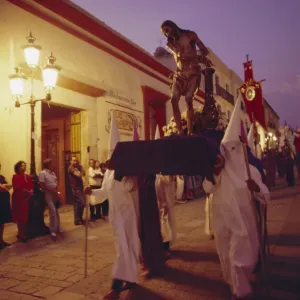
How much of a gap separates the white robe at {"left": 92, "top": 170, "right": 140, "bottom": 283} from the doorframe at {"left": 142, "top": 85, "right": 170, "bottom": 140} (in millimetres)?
10329

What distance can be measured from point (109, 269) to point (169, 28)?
3.53 m

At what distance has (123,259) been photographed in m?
3.61

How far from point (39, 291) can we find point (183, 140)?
2.63 metres

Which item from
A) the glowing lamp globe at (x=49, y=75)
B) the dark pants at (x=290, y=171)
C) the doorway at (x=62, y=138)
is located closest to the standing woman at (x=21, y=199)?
the glowing lamp globe at (x=49, y=75)

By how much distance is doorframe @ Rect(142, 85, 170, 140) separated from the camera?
46.9 feet

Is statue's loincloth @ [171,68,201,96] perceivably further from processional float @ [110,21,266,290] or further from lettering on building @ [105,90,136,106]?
lettering on building @ [105,90,136,106]

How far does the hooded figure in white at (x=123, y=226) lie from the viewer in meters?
3.57

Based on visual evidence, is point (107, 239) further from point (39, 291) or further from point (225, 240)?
point (225, 240)

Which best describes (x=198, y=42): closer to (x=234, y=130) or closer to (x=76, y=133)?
(x=234, y=130)

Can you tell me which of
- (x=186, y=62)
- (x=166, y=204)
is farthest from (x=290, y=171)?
(x=186, y=62)

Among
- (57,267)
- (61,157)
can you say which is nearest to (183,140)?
(57,267)

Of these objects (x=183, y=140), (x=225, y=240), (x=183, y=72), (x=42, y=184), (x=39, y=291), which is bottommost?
(x=39, y=291)

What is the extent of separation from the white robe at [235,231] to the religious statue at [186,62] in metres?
1.24

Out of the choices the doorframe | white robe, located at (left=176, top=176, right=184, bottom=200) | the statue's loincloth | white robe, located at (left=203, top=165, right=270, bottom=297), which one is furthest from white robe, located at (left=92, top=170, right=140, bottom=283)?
the doorframe
